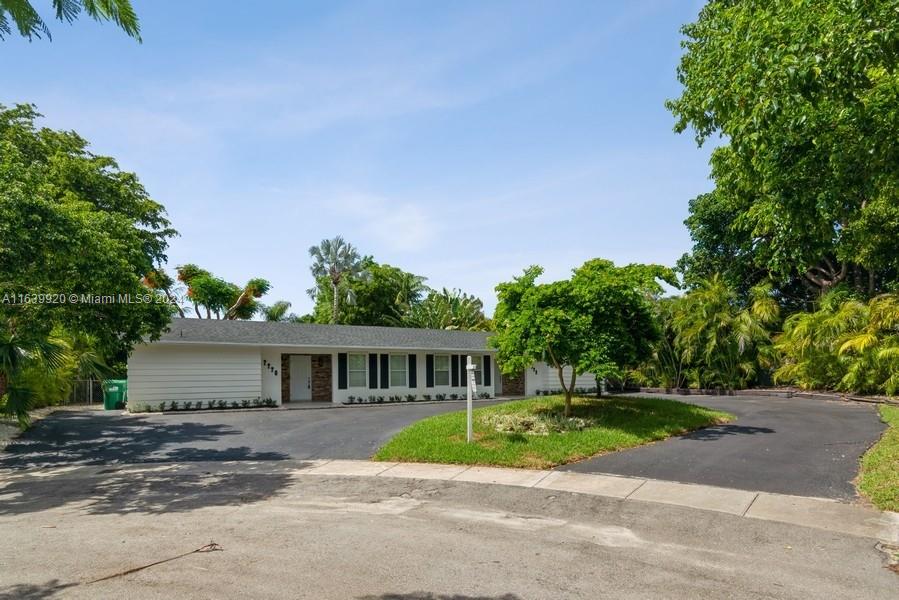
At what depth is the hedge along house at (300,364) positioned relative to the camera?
20.3 m

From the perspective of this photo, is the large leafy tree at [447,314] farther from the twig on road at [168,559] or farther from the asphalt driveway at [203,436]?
the twig on road at [168,559]

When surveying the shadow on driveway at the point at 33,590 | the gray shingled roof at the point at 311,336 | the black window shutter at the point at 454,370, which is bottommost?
the shadow on driveway at the point at 33,590

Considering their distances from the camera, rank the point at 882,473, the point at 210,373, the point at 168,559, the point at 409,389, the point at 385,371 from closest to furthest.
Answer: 1. the point at 168,559
2. the point at 882,473
3. the point at 210,373
4. the point at 385,371
5. the point at 409,389

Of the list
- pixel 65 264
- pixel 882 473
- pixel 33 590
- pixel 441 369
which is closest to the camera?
pixel 33 590

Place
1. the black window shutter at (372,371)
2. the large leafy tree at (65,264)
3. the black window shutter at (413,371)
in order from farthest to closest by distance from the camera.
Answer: the black window shutter at (413,371)
the black window shutter at (372,371)
the large leafy tree at (65,264)

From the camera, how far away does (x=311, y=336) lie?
23.6 m

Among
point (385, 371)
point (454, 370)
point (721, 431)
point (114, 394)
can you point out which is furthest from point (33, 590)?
point (454, 370)

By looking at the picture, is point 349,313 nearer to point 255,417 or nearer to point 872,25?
point 255,417

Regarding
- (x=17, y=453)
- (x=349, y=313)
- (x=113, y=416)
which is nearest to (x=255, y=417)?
(x=113, y=416)

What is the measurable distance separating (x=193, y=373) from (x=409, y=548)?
676 inches

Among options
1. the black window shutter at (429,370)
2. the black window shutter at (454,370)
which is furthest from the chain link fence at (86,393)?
the black window shutter at (454,370)

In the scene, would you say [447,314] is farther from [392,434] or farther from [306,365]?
[392,434]

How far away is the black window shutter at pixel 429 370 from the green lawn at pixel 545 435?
956 centimetres

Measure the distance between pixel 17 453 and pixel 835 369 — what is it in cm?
2539
